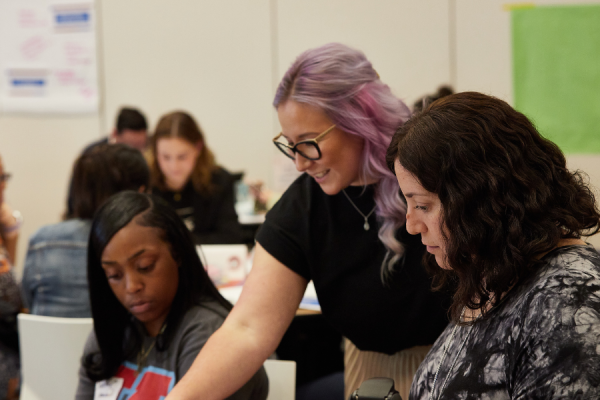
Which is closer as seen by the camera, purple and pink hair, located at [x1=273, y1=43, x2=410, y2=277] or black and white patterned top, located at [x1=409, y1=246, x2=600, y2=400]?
black and white patterned top, located at [x1=409, y1=246, x2=600, y2=400]

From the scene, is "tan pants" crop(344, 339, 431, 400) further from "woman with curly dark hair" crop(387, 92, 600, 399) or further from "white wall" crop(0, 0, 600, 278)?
"white wall" crop(0, 0, 600, 278)

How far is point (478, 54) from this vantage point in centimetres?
464

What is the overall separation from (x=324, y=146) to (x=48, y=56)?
463cm

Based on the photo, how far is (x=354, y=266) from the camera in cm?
153

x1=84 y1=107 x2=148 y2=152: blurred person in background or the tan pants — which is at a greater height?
x1=84 y1=107 x2=148 y2=152: blurred person in background

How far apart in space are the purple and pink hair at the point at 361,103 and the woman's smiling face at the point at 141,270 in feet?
1.73

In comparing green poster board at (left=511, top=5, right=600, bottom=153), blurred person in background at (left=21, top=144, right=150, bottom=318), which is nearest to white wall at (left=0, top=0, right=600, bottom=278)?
green poster board at (left=511, top=5, right=600, bottom=153)

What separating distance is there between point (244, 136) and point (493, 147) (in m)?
4.26

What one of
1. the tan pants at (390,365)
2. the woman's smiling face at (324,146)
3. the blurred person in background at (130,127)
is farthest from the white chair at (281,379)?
the blurred person in background at (130,127)

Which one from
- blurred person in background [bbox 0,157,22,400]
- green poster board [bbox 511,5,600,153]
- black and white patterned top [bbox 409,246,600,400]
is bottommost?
blurred person in background [bbox 0,157,22,400]

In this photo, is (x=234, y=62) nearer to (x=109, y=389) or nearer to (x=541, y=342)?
(x=109, y=389)

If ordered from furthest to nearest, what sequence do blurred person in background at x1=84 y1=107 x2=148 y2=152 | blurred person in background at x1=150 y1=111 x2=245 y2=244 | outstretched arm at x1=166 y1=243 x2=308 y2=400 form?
blurred person in background at x1=84 y1=107 x2=148 y2=152 → blurred person in background at x1=150 y1=111 x2=245 y2=244 → outstretched arm at x1=166 y1=243 x2=308 y2=400

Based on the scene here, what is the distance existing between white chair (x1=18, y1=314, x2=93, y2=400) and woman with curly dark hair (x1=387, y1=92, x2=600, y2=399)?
51.1 inches

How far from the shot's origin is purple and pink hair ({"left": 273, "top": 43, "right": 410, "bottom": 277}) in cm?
144
